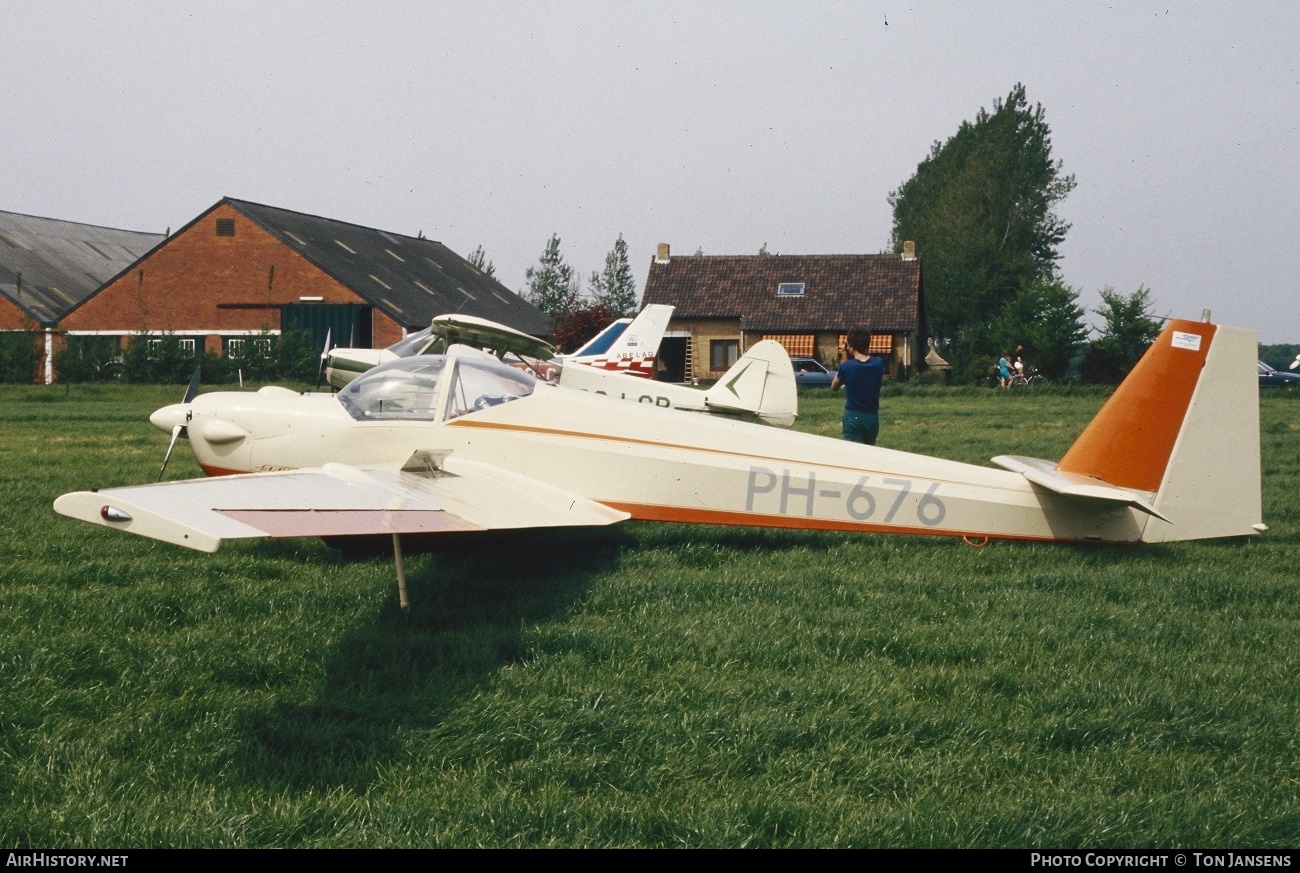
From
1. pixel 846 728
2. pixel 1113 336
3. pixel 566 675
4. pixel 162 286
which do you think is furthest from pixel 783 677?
pixel 162 286

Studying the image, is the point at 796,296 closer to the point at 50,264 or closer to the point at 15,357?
the point at 15,357

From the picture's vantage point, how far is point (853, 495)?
759cm

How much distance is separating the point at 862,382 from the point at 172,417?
6.40 meters

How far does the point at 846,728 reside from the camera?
14.4ft

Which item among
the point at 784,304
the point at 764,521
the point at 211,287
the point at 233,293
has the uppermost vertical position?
the point at 784,304

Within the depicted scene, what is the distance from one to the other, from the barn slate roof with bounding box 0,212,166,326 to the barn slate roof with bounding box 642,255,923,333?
94.7 feet

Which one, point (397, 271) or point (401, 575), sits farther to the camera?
point (397, 271)

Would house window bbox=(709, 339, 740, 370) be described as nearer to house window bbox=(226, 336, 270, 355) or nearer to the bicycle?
the bicycle

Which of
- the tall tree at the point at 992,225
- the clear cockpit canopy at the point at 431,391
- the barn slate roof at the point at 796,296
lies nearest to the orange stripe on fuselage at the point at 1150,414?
the clear cockpit canopy at the point at 431,391

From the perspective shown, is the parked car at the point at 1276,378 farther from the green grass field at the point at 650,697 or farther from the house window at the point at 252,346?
the green grass field at the point at 650,697

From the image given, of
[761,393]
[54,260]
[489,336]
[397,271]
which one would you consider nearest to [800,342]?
[397,271]

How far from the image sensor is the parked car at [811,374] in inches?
1698

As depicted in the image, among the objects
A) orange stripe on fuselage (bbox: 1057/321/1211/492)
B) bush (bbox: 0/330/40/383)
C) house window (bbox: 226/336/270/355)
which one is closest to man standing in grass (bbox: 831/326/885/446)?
orange stripe on fuselage (bbox: 1057/321/1211/492)

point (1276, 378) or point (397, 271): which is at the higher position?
point (397, 271)
